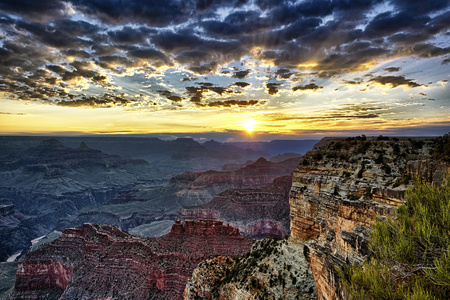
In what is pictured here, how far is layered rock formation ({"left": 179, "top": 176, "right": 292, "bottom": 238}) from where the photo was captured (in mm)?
68125

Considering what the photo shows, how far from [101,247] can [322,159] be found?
115 feet

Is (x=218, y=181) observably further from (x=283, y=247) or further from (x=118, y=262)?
(x=283, y=247)

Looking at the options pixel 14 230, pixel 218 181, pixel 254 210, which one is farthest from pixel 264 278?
pixel 218 181

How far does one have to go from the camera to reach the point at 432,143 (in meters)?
15.2

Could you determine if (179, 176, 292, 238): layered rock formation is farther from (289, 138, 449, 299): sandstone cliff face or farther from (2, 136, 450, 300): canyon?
(289, 138, 449, 299): sandstone cliff face

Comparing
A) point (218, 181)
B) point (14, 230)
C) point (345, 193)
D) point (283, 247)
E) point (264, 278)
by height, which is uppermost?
point (345, 193)

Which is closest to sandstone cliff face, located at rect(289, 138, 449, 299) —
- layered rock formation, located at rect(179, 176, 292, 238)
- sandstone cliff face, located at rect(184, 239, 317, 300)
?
sandstone cliff face, located at rect(184, 239, 317, 300)

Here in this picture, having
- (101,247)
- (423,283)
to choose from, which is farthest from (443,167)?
(101,247)

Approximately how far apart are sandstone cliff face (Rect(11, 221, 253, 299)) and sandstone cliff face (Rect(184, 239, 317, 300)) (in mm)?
11650

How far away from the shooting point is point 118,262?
33969 mm

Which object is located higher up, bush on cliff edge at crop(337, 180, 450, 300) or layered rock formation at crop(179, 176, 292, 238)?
bush on cliff edge at crop(337, 180, 450, 300)

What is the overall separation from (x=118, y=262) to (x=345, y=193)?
32580 millimetres

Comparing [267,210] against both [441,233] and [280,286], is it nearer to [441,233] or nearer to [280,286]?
[280,286]

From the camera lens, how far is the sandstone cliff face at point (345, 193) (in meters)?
10.8
